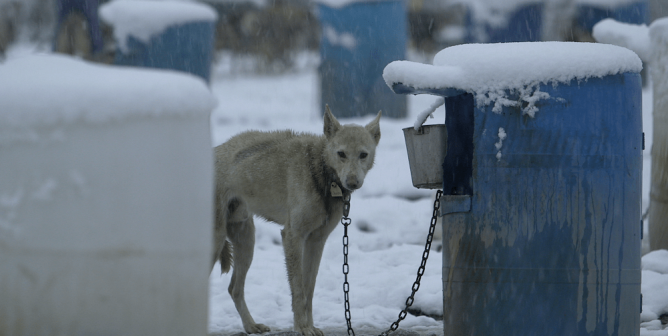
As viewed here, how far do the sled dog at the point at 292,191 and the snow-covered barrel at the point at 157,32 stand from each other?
580cm

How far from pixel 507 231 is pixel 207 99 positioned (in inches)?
86.6

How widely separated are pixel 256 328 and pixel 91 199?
11.7ft

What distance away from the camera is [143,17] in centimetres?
1148

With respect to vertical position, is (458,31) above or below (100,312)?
above

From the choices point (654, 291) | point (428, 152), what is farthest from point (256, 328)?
point (654, 291)

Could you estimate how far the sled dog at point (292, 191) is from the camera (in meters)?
5.71

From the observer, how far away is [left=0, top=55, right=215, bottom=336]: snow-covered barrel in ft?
7.38

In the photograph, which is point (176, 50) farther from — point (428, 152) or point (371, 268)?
point (428, 152)

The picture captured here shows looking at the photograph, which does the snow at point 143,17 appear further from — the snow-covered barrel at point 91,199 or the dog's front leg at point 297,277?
the snow-covered barrel at point 91,199

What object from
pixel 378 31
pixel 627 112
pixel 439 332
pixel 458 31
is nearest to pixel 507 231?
pixel 627 112

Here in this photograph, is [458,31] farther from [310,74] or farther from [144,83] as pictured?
[144,83]

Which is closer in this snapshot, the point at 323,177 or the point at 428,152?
the point at 428,152

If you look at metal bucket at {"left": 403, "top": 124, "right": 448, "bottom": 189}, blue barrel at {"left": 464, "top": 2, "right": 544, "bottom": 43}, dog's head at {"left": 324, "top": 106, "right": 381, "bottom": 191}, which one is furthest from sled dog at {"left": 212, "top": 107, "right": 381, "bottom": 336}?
blue barrel at {"left": 464, "top": 2, "right": 544, "bottom": 43}

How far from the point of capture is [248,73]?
22906mm
